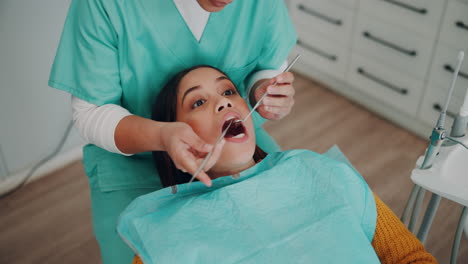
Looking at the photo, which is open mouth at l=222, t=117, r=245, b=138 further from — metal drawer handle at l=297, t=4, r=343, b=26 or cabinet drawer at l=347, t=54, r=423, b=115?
metal drawer handle at l=297, t=4, r=343, b=26

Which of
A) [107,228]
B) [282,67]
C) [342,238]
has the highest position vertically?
[282,67]

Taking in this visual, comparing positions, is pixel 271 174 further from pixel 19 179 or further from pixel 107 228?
pixel 19 179

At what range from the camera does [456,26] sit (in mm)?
2051

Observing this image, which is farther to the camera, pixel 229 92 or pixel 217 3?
pixel 229 92

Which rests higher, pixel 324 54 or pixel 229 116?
pixel 229 116

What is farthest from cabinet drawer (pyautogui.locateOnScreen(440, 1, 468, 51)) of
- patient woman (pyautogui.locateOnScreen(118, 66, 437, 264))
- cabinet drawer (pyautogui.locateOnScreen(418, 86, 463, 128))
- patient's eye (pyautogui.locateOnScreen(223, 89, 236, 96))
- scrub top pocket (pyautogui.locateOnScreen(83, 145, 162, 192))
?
scrub top pocket (pyautogui.locateOnScreen(83, 145, 162, 192))

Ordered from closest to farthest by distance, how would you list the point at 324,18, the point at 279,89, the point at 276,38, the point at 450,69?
the point at 279,89, the point at 276,38, the point at 450,69, the point at 324,18

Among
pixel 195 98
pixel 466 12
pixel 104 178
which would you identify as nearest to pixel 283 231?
pixel 195 98

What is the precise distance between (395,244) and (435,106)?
1.36 meters

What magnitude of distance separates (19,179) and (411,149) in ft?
6.19

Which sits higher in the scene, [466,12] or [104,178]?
[466,12]

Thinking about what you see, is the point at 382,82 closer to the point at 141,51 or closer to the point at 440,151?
the point at 440,151

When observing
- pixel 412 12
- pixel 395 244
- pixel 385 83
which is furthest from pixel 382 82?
pixel 395 244

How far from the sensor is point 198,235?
3.40 ft
